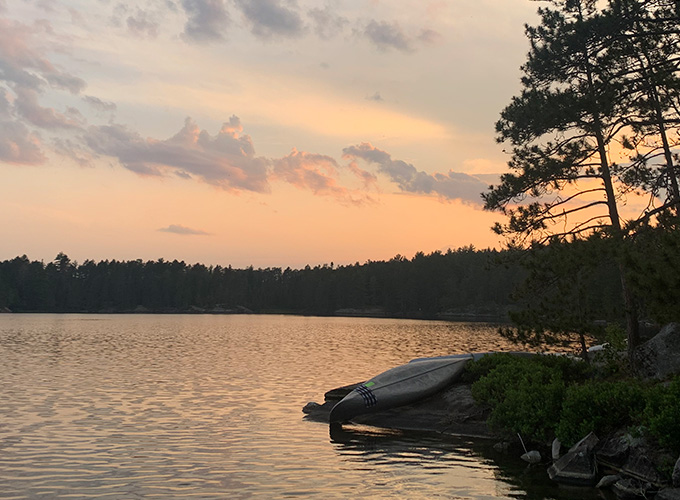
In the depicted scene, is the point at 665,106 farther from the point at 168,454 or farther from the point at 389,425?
the point at 168,454

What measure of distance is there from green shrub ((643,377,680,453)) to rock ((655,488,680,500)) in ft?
3.53

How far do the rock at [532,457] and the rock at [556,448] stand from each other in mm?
501

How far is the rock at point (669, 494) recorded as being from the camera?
1368 cm

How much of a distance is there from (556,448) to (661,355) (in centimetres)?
600

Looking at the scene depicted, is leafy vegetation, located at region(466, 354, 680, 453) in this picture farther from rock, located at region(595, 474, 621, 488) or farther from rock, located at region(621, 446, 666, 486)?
rock, located at region(595, 474, 621, 488)

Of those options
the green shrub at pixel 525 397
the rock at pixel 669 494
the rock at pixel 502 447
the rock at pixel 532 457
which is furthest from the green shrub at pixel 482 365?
the rock at pixel 669 494

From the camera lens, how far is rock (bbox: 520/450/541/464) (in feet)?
62.0

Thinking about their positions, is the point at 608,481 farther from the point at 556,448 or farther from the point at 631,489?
the point at 556,448

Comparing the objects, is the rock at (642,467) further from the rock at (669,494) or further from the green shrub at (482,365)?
the green shrub at (482,365)

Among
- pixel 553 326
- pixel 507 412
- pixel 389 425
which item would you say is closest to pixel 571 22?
pixel 553 326

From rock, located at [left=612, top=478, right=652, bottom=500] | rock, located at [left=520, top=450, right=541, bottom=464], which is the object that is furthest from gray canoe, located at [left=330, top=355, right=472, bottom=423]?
rock, located at [left=612, top=478, right=652, bottom=500]

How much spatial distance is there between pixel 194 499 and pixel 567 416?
34.6ft

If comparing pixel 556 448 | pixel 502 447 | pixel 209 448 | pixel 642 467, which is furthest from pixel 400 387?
pixel 642 467

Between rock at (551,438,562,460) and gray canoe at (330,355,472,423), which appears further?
gray canoe at (330,355,472,423)
